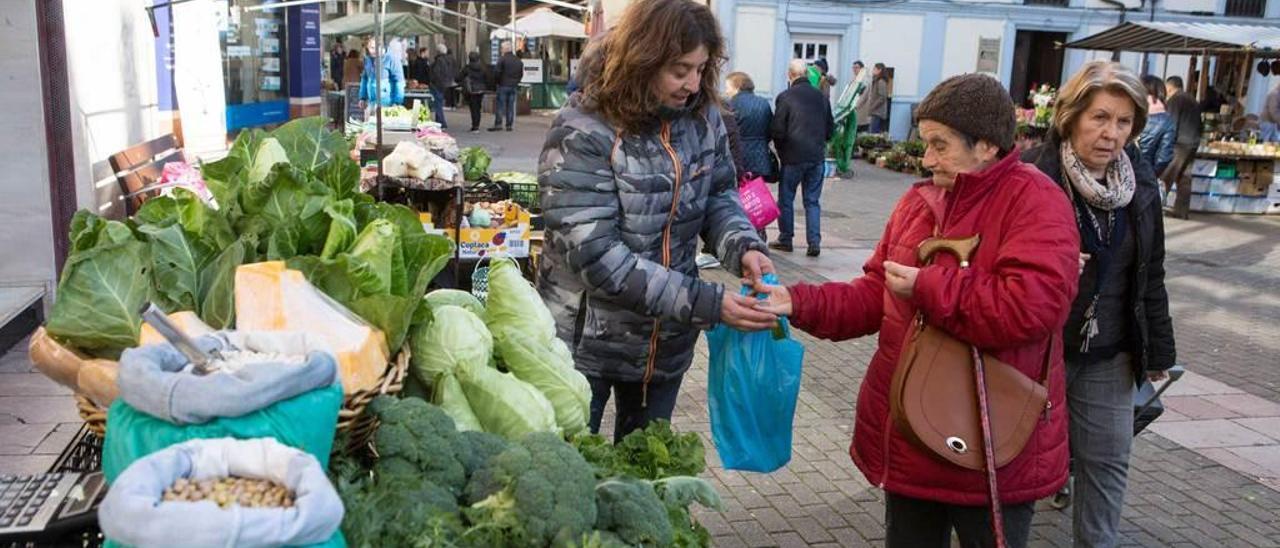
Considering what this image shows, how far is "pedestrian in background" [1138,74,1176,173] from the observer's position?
12141 millimetres

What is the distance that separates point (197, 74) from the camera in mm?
9625

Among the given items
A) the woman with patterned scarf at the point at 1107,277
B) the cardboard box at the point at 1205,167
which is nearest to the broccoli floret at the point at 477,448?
the woman with patterned scarf at the point at 1107,277

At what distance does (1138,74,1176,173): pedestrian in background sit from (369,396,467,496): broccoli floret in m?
11.8

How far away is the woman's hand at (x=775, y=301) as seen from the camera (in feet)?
10.5

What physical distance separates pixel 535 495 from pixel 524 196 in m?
6.40

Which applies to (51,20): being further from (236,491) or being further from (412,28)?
(412,28)

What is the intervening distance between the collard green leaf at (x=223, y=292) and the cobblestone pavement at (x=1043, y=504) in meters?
2.75

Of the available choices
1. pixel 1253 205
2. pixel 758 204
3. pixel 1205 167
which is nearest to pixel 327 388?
pixel 758 204

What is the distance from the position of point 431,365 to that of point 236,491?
0.88 meters

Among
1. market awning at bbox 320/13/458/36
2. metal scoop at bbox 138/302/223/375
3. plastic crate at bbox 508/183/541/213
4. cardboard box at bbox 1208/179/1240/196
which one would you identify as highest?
market awning at bbox 320/13/458/36

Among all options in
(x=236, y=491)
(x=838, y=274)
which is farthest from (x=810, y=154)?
(x=236, y=491)

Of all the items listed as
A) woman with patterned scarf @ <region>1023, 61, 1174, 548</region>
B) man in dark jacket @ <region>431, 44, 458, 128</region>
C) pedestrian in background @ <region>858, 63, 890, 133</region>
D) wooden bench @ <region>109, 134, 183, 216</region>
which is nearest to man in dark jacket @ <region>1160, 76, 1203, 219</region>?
pedestrian in background @ <region>858, 63, 890, 133</region>

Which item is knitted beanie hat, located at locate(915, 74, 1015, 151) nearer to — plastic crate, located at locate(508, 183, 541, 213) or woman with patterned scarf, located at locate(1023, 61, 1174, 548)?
woman with patterned scarf, located at locate(1023, 61, 1174, 548)

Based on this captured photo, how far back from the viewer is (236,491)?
152cm
